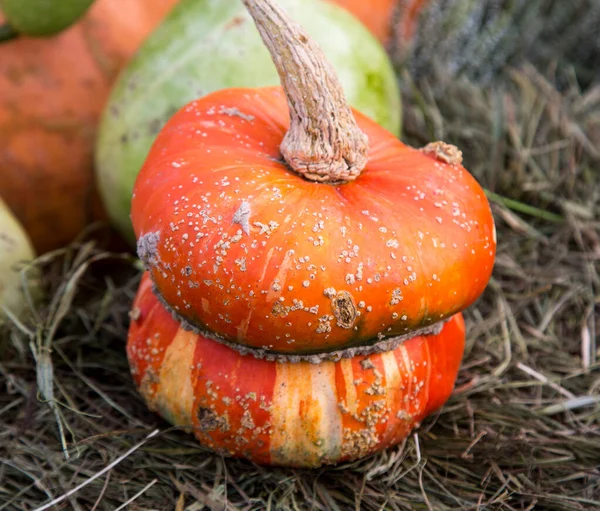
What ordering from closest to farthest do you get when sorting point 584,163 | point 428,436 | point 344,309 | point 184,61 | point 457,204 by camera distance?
point 344,309 < point 457,204 < point 428,436 < point 184,61 < point 584,163

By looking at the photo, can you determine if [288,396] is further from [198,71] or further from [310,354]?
[198,71]

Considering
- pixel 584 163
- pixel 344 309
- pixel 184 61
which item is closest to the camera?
pixel 344 309

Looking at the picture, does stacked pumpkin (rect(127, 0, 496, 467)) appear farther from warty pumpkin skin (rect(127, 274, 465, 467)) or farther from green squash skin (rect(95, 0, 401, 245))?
green squash skin (rect(95, 0, 401, 245))

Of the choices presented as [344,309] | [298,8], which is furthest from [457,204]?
[298,8]

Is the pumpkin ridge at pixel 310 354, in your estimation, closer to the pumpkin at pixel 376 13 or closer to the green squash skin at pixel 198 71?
the green squash skin at pixel 198 71

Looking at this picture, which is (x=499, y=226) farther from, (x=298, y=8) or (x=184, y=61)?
(x=184, y=61)

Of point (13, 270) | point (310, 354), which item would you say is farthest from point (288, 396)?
point (13, 270)

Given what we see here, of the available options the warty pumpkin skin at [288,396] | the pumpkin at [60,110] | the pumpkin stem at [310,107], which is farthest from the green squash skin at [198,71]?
the warty pumpkin skin at [288,396]

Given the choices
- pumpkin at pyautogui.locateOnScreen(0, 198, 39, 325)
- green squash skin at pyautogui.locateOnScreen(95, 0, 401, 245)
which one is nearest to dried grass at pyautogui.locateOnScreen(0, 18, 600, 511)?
pumpkin at pyautogui.locateOnScreen(0, 198, 39, 325)
